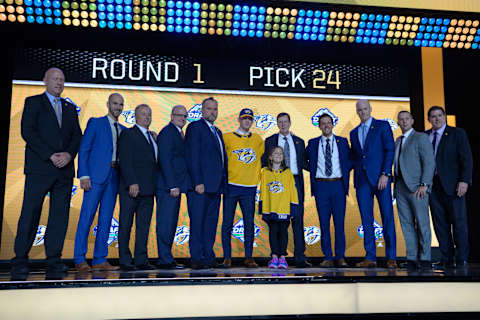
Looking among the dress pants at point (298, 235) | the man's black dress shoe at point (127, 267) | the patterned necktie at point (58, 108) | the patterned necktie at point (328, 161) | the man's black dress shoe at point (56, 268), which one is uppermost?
the patterned necktie at point (58, 108)

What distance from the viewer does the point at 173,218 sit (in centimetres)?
430

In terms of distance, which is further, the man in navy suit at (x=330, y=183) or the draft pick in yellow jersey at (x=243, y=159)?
the man in navy suit at (x=330, y=183)

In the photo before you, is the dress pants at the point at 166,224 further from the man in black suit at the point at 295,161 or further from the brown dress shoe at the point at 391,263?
the brown dress shoe at the point at 391,263

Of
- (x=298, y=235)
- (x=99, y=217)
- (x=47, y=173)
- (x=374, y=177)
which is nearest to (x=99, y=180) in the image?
(x=99, y=217)

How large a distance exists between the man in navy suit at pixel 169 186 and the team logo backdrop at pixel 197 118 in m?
1.30

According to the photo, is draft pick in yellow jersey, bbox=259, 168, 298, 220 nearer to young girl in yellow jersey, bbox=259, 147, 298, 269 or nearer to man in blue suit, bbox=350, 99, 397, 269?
young girl in yellow jersey, bbox=259, 147, 298, 269

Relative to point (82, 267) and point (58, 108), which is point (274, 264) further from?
point (58, 108)

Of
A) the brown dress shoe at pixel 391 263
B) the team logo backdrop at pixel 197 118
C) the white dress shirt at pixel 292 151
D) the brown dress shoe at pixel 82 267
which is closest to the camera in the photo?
the brown dress shoe at pixel 82 267

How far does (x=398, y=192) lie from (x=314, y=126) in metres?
1.71

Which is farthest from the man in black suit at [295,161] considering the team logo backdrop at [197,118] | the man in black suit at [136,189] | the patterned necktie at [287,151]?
the man in black suit at [136,189]

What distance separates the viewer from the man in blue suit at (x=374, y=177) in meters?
4.65

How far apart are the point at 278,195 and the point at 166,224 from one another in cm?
115

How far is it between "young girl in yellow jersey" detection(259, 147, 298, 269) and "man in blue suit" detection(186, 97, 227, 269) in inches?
17.9

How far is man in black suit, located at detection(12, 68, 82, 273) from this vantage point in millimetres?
3727
